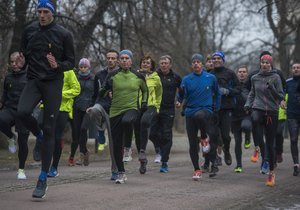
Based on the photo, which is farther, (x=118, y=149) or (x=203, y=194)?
(x=118, y=149)

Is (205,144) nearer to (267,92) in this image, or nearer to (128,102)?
(267,92)

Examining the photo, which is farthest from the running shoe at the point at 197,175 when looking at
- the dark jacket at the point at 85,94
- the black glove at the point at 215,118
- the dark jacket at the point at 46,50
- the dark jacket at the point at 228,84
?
the dark jacket at the point at 46,50

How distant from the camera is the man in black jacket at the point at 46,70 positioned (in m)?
7.62

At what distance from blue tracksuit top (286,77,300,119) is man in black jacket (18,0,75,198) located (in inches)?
226

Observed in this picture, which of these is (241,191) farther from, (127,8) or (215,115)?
(127,8)

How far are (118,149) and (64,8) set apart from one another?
10.2 metres

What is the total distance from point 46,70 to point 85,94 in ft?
17.0

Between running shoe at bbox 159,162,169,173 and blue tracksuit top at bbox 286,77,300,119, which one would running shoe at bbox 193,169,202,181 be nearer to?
running shoe at bbox 159,162,169,173

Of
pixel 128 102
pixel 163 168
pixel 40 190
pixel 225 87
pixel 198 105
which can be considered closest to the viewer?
pixel 40 190

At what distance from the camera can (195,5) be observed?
3853cm

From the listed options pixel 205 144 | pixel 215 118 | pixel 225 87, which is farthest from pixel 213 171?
pixel 225 87

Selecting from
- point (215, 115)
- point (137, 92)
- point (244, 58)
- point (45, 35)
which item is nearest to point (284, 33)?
point (244, 58)

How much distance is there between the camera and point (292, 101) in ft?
40.3

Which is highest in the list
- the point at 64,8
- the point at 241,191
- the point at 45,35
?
the point at 64,8
